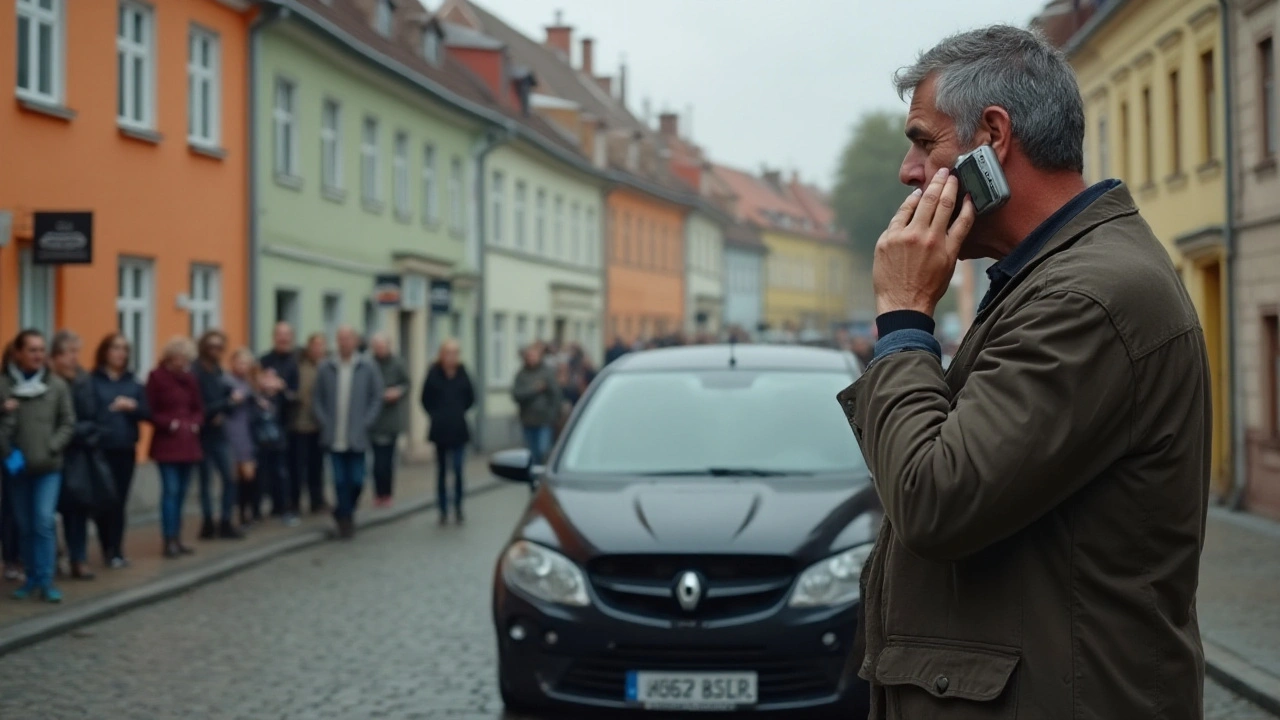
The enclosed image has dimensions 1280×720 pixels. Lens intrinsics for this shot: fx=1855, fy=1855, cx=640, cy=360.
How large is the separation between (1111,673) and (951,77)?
86cm

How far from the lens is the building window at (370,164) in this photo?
31.1 m

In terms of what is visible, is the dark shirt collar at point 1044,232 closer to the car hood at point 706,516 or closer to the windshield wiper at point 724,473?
the car hood at point 706,516

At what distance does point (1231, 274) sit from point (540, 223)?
2689 centimetres

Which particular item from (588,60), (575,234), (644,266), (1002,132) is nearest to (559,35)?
(588,60)

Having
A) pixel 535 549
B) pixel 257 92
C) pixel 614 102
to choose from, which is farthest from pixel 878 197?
pixel 535 549

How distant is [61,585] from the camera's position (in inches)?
510

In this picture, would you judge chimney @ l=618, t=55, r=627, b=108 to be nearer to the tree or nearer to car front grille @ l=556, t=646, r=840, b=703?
the tree

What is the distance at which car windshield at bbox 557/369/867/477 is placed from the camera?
8195mm

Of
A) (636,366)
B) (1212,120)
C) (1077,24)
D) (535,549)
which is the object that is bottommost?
(535,549)

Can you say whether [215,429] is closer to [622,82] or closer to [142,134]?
[142,134]

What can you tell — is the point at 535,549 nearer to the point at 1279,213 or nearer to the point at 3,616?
the point at 3,616

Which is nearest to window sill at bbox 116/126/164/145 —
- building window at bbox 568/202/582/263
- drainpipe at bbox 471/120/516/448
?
drainpipe at bbox 471/120/516/448

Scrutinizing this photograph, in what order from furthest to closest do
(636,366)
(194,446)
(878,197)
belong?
(878,197) → (194,446) → (636,366)

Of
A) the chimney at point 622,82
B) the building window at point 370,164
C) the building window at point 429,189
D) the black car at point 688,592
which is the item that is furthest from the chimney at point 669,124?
the black car at point 688,592
